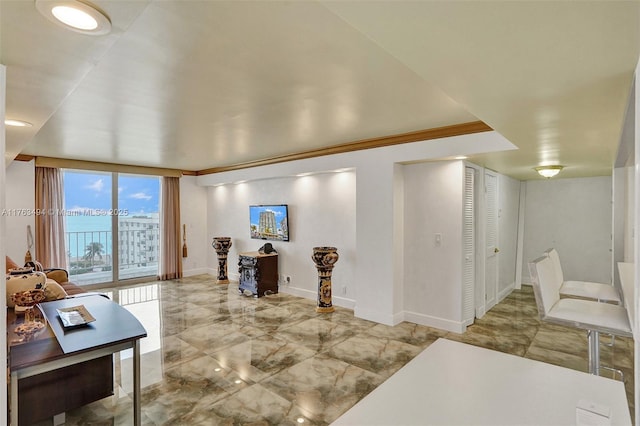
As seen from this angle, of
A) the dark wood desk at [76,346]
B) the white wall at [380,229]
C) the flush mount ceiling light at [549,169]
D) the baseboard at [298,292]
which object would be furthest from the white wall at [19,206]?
the flush mount ceiling light at [549,169]

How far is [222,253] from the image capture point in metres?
6.97

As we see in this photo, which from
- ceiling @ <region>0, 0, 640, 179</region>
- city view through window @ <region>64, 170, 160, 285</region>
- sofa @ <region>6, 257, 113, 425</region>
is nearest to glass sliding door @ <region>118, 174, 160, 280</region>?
city view through window @ <region>64, 170, 160, 285</region>

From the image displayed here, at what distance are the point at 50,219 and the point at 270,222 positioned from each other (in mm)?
3798

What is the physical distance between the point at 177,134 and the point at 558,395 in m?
4.19

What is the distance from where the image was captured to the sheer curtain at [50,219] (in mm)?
5695

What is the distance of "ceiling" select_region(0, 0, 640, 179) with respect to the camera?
1104 millimetres

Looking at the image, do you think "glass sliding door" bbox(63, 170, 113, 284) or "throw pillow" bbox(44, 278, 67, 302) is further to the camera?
"glass sliding door" bbox(63, 170, 113, 284)

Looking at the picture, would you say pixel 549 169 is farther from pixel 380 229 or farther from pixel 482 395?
pixel 482 395

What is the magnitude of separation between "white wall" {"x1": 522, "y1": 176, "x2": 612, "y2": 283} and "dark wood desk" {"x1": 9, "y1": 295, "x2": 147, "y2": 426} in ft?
22.8

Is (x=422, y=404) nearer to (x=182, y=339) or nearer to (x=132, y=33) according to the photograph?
(x=132, y=33)

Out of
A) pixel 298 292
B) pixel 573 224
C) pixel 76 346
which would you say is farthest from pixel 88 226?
pixel 573 224

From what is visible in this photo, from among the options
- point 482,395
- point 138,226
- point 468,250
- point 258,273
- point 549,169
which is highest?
point 549,169

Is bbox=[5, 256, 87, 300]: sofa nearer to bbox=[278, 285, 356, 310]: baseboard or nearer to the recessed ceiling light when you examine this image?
the recessed ceiling light

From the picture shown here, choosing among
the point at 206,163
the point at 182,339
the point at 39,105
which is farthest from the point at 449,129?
the point at 206,163
